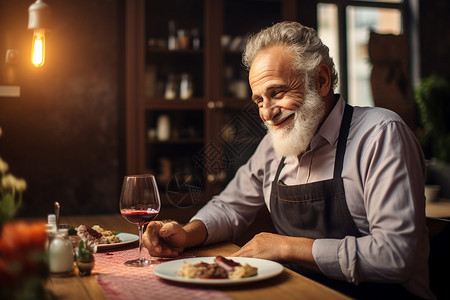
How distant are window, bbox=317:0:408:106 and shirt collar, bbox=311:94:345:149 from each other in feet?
9.86

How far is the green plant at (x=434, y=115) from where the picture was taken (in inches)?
195

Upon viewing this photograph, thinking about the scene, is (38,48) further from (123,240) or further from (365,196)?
(365,196)

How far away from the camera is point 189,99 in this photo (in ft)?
12.1

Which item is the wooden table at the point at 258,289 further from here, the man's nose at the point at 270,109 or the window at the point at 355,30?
the window at the point at 355,30

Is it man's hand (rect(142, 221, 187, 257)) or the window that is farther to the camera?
the window

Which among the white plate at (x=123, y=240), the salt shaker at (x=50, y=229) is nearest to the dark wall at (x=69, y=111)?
the white plate at (x=123, y=240)

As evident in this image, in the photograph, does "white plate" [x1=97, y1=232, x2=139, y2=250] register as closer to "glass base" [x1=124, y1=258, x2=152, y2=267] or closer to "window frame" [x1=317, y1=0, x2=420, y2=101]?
"glass base" [x1=124, y1=258, x2=152, y2=267]

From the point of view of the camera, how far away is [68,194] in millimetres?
3512

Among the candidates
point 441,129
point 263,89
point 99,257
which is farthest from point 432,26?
point 99,257

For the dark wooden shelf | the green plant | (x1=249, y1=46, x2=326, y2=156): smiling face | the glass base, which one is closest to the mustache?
(x1=249, y1=46, x2=326, y2=156): smiling face

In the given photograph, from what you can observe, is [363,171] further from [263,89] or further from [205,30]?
[205,30]

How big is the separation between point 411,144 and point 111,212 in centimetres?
261

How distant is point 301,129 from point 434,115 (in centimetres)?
395

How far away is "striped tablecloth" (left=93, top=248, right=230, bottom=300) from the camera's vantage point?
0.97m
